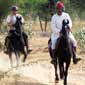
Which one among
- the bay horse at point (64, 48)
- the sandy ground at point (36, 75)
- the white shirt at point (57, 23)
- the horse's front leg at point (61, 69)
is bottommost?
the sandy ground at point (36, 75)

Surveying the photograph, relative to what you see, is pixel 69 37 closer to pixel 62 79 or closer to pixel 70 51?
pixel 70 51

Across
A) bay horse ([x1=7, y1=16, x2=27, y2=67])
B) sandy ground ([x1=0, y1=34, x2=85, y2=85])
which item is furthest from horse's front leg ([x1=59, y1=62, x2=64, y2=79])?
bay horse ([x1=7, y1=16, x2=27, y2=67])

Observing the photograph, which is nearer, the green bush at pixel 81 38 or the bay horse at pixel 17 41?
the bay horse at pixel 17 41

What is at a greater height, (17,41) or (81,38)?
(17,41)

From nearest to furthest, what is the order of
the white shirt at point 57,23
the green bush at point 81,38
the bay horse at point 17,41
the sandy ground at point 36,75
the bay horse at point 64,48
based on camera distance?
1. the bay horse at point 64,48
2. the white shirt at point 57,23
3. the sandy ground at point 36,75
4. the bay horse at point 17,41
5. the green bush at point 81,38

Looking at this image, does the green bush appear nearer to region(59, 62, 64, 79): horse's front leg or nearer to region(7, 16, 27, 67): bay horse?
region(7, 16, 27, 67): bay horse

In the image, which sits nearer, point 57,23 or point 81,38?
point 57,23

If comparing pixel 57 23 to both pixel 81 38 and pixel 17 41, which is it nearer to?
pixel 17 41

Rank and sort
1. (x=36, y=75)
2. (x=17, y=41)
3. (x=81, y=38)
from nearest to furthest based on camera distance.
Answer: (x=36, y=75) < (x=17, y=41) < (x=81, y=38)

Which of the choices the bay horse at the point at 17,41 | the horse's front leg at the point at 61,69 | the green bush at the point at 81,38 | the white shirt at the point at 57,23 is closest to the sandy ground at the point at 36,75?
the horse's front leg at the point at 61,69

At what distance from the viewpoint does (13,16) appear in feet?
60.2

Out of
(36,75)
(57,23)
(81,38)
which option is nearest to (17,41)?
(36,75)

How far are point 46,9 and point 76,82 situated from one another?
134ft

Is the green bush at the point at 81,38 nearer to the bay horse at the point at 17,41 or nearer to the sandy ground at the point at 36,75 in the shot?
the sandy ground at the point at 36,75
